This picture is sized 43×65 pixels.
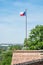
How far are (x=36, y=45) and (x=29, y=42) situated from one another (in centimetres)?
244

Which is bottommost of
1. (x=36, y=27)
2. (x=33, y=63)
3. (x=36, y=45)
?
Answer: (x=33, y=63)

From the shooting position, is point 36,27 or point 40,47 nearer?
point 40,47

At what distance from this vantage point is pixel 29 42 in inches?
2783

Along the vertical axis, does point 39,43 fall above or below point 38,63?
above

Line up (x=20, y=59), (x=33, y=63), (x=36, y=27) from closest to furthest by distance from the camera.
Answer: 1. (x=33, y=63)
2. (x=20, y=59)
3. (x=36, y=27)

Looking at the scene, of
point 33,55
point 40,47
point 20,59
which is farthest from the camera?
point 40,47

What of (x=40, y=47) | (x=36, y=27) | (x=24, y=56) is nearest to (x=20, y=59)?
(x=24, y=56)

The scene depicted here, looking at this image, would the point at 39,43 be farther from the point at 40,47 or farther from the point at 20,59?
the point at 20,59

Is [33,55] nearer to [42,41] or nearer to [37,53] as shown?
[37,53]

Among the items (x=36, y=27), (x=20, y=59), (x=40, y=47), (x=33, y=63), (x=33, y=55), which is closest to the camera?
(x=33, y=63)

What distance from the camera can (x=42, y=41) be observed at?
70.5m

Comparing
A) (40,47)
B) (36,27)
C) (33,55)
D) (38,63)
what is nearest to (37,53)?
(33,55)

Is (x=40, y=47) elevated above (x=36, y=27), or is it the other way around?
(x=36, y=27)

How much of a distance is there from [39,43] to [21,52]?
38.9 m
